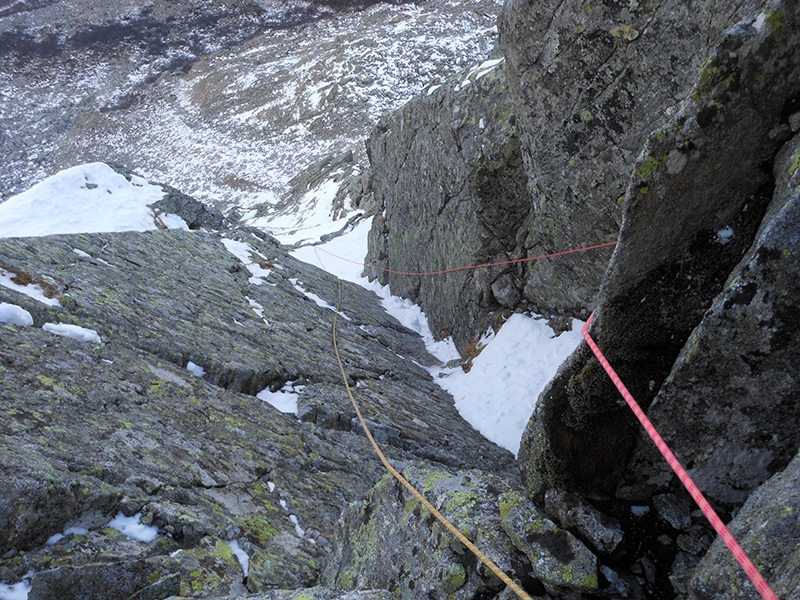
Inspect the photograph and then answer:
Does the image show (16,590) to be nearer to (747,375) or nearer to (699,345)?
(699,345)

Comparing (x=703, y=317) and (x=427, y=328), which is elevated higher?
(x=703, y=317)

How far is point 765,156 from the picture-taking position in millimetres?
3582

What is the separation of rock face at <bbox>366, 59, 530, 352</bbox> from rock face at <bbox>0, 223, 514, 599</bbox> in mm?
2445

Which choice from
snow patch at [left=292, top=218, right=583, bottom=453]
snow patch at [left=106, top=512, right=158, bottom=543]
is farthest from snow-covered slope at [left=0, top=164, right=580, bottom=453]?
snow patch at [left=106, top=512, right=158, bottom=543]

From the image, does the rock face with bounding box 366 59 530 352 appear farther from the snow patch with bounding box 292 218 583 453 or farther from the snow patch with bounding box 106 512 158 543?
the snow patch with bounding box 106 512 158 543

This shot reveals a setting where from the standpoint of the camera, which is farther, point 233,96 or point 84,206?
point 233,96

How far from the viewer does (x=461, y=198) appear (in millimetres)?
12133

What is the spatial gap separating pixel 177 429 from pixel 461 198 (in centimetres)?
819

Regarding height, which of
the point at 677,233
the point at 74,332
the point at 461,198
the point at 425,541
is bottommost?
the point at 74,332

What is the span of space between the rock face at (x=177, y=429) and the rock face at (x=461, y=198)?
2.44m

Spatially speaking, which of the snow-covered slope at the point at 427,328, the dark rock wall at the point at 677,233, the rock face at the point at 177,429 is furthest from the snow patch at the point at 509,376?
the dark rock wall at the point at 677,233

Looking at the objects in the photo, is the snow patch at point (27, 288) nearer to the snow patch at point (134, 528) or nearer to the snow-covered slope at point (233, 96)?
the snow patch at point (134, 528)

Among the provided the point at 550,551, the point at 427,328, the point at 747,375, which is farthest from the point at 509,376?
the point at 747,375

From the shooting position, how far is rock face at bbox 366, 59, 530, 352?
11.1m
